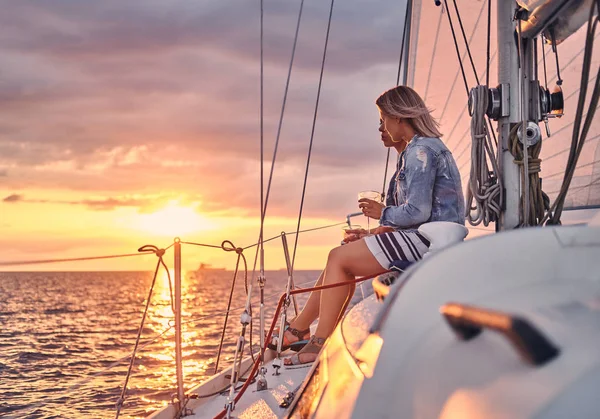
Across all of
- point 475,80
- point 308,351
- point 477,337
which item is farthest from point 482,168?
point 475,80

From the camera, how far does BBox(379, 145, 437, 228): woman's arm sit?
2.23 m

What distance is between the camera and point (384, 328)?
0.77 metres

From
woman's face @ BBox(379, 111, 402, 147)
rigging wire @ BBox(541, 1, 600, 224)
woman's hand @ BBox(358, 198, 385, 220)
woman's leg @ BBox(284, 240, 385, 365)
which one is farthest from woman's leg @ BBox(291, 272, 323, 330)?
rigging wire @ BBox(541, 1, 600, 224)

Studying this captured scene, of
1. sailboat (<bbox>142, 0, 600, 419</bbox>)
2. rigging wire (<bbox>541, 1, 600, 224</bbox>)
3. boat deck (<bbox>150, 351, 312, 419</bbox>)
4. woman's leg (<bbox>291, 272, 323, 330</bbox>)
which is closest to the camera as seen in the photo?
sailboat (<bbox>142, 0, 600, 419</bbox>)

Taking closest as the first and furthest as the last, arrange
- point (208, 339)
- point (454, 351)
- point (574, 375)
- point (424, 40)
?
point (574, 375) → point (454, 351) → point (424, 40) → point (208, 339)

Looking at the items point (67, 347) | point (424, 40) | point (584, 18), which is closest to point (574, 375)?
point (584, 18)

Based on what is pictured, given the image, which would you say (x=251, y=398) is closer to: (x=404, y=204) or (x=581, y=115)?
(x=404, y=204)

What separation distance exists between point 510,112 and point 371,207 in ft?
2.05

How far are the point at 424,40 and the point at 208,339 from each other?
11.0 metres

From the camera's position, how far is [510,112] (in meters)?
2.43

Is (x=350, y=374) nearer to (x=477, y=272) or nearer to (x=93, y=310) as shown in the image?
(x=477, y=272)

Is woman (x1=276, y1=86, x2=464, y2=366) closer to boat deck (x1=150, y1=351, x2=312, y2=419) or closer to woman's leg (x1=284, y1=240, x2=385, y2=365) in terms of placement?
woman's leg (x1=284, y1=240, x2=385, y2=365)

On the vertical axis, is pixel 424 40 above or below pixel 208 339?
above

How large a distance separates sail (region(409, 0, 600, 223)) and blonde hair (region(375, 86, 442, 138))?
0.74 meters
